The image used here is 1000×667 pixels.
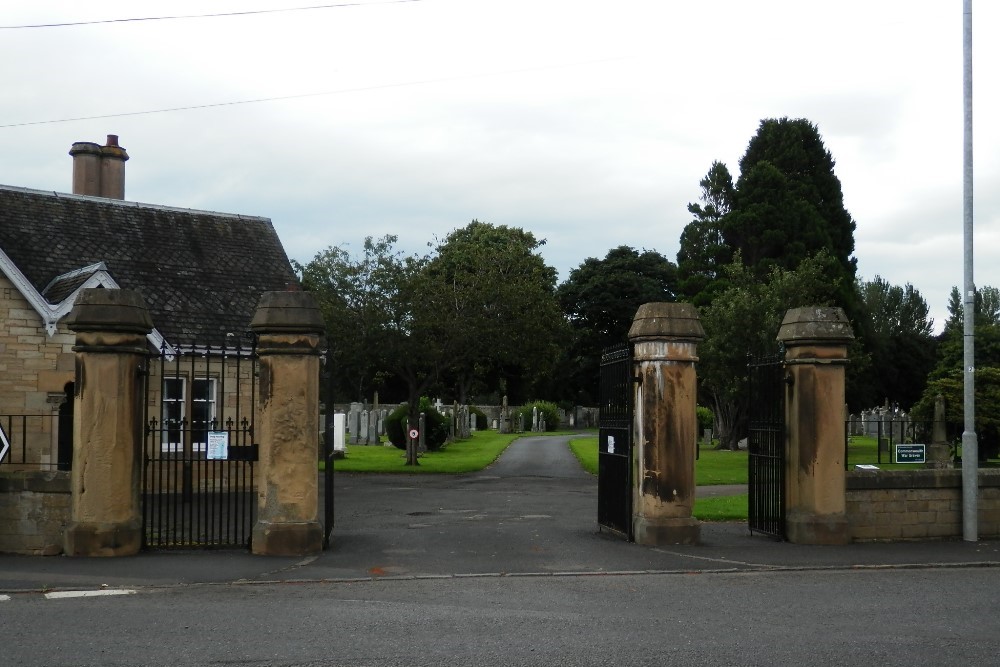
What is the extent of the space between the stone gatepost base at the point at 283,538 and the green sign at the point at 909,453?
7794 millimetres

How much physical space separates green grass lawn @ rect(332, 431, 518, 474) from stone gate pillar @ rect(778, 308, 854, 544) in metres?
14.6

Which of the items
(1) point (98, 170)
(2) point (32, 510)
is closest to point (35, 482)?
(2) point (32, 510)

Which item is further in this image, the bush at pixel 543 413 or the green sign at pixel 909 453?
the bush at pixel 543 413

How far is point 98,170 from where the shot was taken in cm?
2933

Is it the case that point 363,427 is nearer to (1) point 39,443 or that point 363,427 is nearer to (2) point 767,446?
(1) point 39,443

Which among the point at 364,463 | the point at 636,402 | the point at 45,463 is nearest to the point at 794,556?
the point at 636,402

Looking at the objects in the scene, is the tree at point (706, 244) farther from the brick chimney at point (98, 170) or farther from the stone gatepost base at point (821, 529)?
the stone gatepost base at point (821, 529)

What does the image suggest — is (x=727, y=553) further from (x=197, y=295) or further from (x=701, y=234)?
(x=701, y=234)

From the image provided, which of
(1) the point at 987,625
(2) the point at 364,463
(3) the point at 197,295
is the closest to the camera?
(1) the point at 987,625

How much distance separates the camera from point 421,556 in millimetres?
12688

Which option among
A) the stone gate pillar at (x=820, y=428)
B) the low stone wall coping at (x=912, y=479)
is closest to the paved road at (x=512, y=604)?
the stone gate pillar at (x=820, y=428)

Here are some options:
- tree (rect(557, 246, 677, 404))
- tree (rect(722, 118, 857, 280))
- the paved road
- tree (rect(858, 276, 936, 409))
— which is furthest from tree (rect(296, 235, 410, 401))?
tree (rect(557, 246, 677, 404))

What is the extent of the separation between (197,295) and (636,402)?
50.7 feet

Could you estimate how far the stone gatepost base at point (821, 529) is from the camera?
44.2 ft
